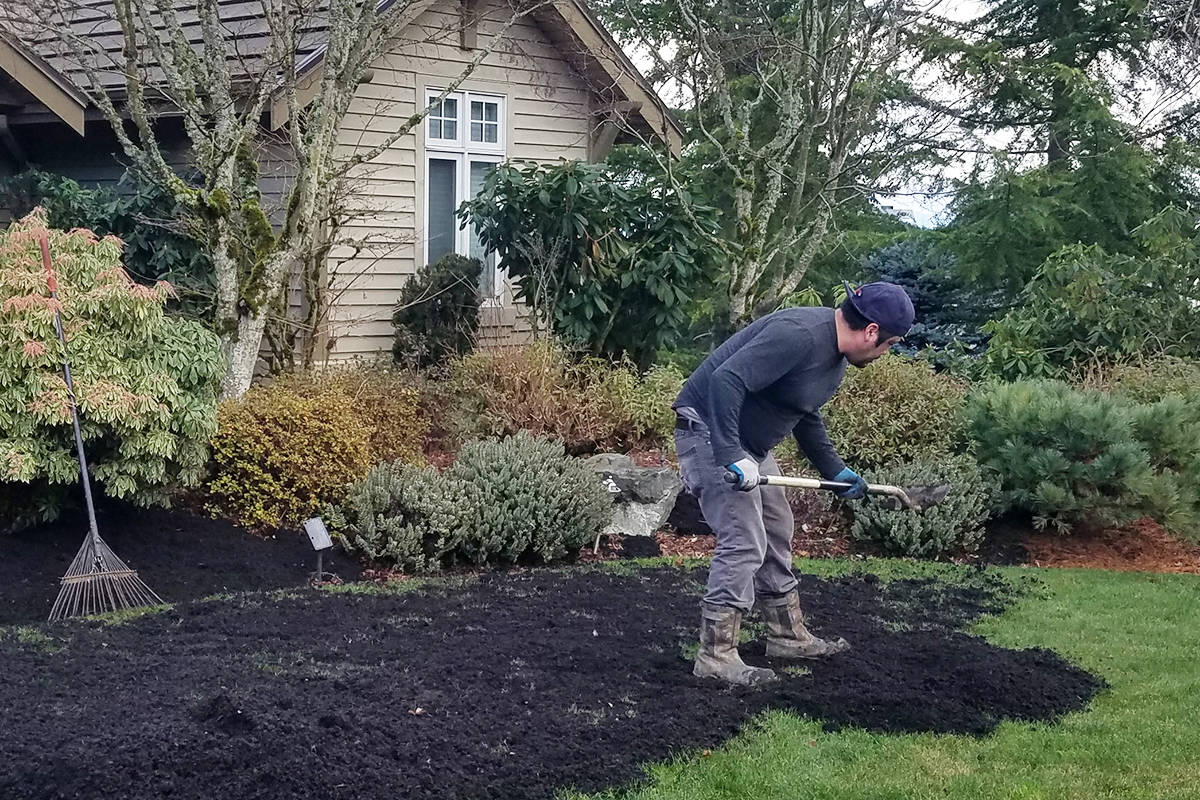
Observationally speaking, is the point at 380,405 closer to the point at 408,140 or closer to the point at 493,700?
the point at 408,140

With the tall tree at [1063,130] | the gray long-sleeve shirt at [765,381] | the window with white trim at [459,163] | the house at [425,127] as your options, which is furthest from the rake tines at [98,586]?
the tall tree at [1063,130]

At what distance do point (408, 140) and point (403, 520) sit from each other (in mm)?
5762

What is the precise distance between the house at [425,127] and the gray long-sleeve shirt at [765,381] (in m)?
6.30

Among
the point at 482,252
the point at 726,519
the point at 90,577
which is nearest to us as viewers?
the point at 726,519

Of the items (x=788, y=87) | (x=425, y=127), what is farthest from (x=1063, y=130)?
(x=425, y=127)

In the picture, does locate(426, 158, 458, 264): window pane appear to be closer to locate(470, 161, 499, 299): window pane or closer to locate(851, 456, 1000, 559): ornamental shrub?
locate(470, 161, 499, 299): window pane

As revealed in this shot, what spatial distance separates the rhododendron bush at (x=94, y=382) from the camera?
6539mm

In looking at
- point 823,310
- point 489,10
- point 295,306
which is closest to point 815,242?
point 489,10

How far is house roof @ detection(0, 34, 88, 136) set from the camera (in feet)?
31.6

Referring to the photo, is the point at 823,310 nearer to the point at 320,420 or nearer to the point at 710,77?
the point at 320,420

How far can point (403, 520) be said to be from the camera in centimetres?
740

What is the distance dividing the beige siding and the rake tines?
4.68m

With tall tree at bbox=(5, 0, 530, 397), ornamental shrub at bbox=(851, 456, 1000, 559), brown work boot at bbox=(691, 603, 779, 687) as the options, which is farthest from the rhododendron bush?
ornamental shrub at bbox=(851, 456, 1000, 559)

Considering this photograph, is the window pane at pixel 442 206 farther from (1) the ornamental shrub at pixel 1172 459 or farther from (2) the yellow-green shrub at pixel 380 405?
(1) the ornamental shrub at pixel 1172 459
